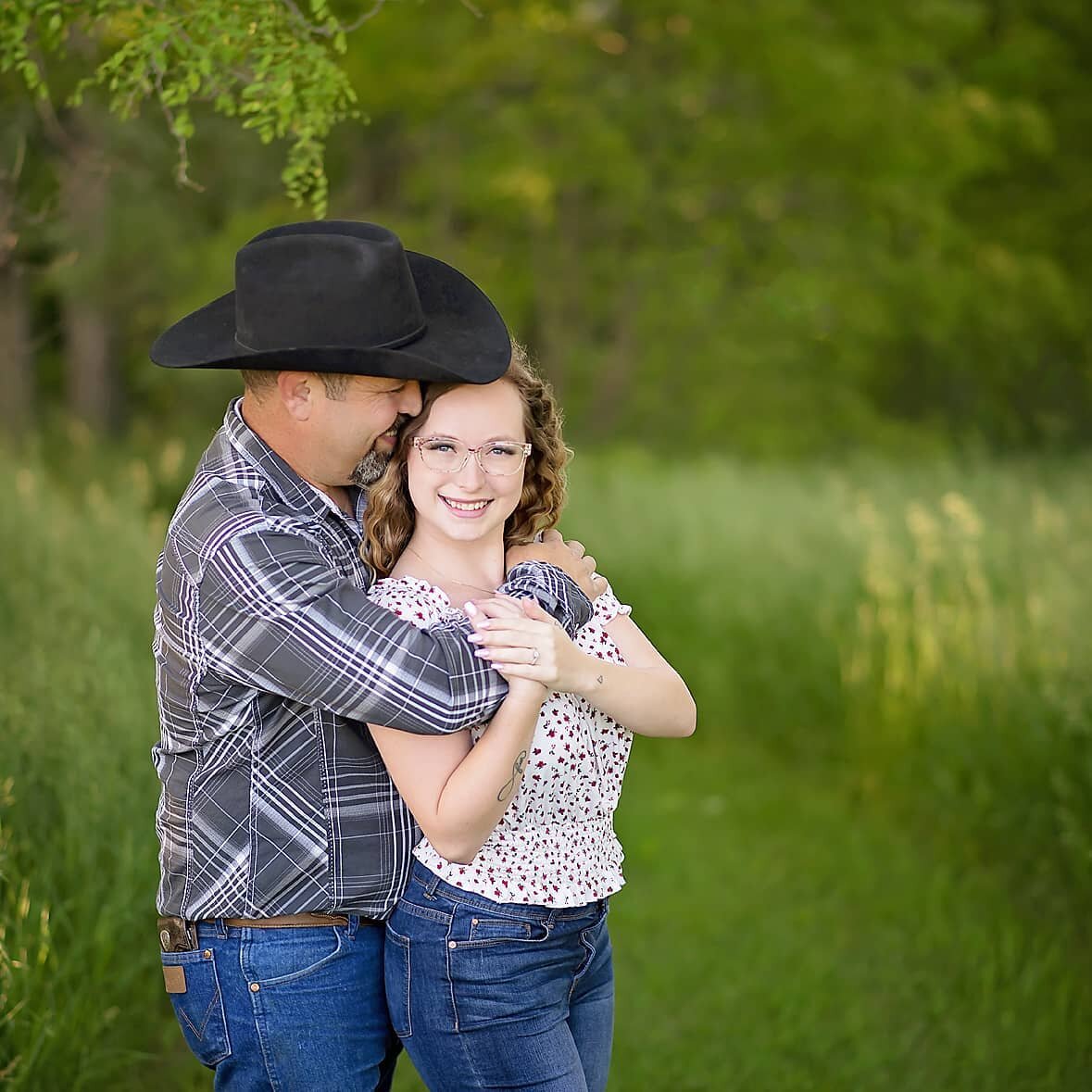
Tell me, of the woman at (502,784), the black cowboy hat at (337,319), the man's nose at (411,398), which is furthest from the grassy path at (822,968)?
the black cowboy hat at (337,319)

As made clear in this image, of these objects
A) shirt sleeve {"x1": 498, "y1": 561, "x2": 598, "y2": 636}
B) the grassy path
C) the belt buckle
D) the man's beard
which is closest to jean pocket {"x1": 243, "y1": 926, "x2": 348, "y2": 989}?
the belt buckle

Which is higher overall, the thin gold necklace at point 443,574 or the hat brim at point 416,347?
the hat brim at point 416,347

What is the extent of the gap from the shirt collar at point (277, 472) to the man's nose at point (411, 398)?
21 centimetres

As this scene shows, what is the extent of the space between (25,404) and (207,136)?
107 inches

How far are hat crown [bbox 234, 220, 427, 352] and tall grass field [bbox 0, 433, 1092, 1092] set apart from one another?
1613mm

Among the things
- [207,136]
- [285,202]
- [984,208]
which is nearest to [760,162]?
[984,208]

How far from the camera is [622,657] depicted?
2352mm

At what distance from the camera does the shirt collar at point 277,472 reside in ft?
7.34

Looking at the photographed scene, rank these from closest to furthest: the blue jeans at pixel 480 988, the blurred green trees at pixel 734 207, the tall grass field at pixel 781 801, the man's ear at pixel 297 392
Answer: the blue jeans at pixel 480 988
the man's ear at pixel 297 392
the tall grass field at pixel 781 801
the blurred green trees at pixel 734 207

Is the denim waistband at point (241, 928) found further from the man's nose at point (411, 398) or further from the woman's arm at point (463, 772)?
the man's nose at point (411, 398)

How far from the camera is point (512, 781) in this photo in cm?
207

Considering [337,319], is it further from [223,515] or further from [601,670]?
[601,670]

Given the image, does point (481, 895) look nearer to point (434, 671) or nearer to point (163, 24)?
point (434, 671)

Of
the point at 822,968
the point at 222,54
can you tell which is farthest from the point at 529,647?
the point at 822,968
